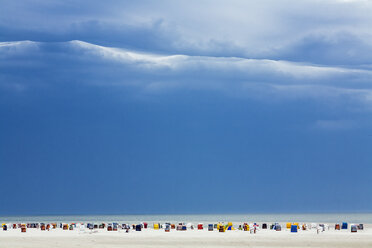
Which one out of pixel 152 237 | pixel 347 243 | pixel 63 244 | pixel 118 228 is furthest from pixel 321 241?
pixel 118 228

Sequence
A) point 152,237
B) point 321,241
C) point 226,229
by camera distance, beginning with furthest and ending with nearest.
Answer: point 226,229, point 152,237, point 321,241

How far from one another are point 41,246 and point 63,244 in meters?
1.78

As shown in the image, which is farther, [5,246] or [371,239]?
[371,239]

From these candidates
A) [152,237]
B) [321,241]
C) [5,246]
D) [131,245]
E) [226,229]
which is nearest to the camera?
[5,246]

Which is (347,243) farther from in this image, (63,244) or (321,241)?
(63,244)

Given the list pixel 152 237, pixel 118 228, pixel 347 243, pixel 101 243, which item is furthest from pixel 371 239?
pixel 118 228

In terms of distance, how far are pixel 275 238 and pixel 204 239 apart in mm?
4971

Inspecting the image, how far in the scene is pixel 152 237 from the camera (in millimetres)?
39781

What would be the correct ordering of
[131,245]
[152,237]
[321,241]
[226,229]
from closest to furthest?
[131,245] → [321,241] → [152,237] → [226,229]

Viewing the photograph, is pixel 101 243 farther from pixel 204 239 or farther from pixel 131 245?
pixel 204 239

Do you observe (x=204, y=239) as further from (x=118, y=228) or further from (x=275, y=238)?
(x=118, y=228)

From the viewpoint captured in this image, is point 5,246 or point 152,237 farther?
point 152,237

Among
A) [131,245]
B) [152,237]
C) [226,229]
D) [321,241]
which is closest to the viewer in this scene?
[131,245]

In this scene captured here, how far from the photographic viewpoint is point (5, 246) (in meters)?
31.6
